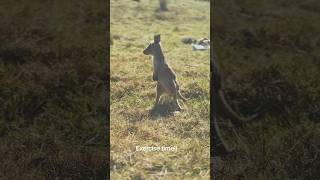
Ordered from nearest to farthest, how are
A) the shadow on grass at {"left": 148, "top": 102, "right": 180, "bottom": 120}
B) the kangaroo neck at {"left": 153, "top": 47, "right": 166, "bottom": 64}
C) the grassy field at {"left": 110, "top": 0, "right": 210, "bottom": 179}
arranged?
the grassy field at {"left": 110, "top": 0, "right": 210, "bottom": 179}
the kangaroo neck at {"left": 153, "top": 47, "right": 166, "bottom": 64}
the shadow on grass at {"left": 148, "top": 102, "right": 180, "bottom": 120}

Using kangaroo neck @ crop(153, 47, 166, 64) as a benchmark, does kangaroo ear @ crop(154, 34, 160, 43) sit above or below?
above

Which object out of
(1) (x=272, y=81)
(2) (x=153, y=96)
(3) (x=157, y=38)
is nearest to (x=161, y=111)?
(2) (x=153, y=96)

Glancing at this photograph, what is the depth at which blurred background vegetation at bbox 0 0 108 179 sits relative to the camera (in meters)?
7.60

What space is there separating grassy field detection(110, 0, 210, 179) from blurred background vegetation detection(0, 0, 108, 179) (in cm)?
41

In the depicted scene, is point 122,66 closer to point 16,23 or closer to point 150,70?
point 150,70

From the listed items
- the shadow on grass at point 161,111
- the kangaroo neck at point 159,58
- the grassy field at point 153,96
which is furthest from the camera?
the shadow on grass at point 161,111

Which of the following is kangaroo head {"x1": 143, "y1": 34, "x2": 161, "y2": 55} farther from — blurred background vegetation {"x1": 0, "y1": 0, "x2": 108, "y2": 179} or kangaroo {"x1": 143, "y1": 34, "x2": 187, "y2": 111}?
blurred background vegetation {"x1": 0, "y1": 0, "x2": 108, "y2": 179}

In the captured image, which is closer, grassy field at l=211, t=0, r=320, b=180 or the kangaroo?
grassy field at l=211, t=0, r=320, b=180

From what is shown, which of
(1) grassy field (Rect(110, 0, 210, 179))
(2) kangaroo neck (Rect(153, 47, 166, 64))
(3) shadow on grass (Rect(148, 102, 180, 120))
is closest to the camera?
(1) grassy field (Rect(110, 0, 210, 179))

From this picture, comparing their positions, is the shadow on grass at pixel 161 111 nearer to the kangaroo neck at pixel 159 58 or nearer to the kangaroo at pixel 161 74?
the kangaroo at pixel 161 74

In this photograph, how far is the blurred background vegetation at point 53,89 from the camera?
299 inches

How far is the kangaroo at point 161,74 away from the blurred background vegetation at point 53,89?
3.12 ft

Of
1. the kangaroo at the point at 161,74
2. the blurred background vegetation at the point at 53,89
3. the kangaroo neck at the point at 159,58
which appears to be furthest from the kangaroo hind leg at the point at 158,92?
the blurred background vegetation at the point at 53,89

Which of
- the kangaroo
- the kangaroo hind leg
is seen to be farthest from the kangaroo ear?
the kangaroo hind leg
